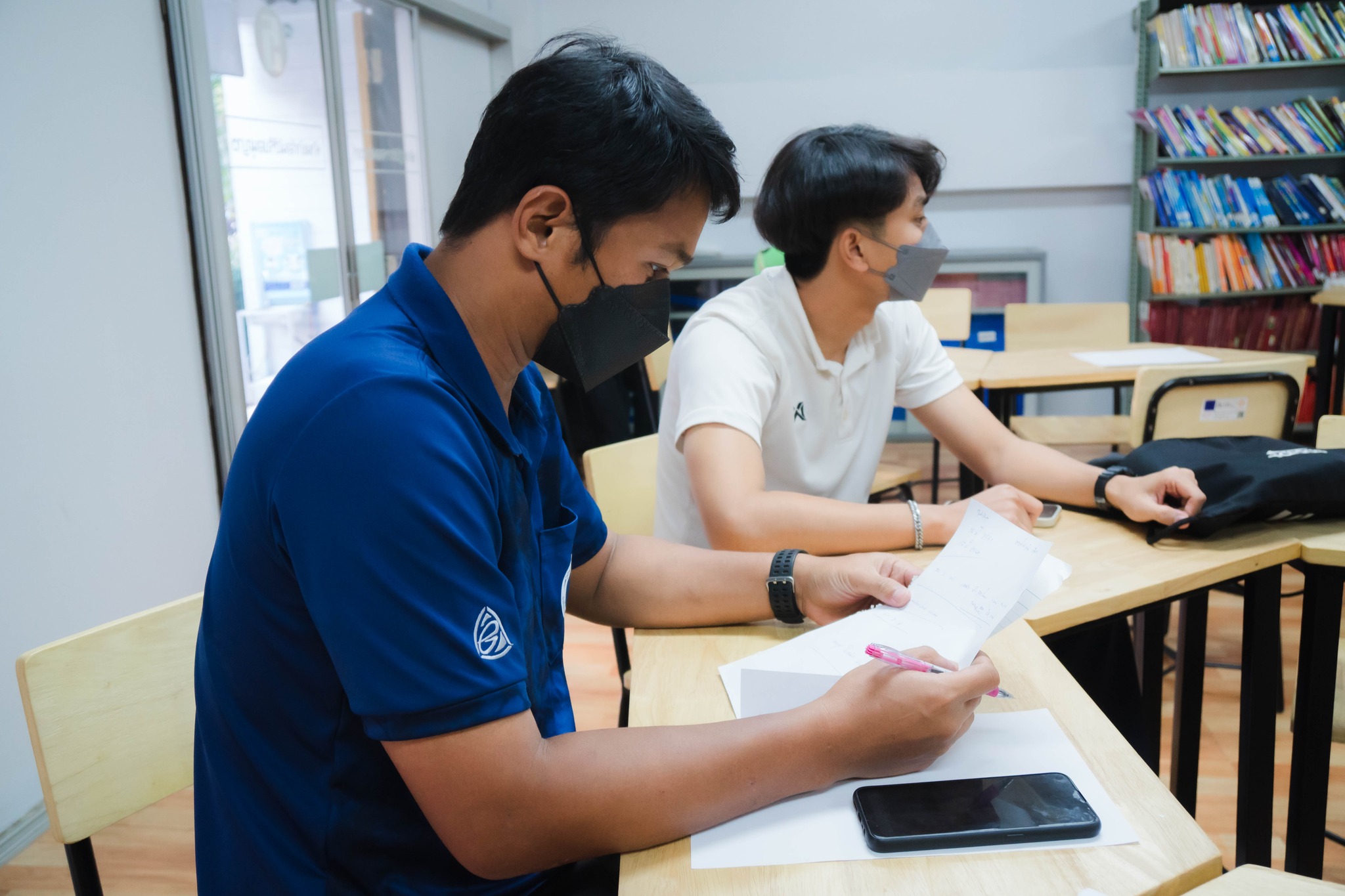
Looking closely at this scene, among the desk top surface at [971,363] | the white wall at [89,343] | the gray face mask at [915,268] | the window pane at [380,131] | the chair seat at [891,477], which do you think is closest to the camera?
the gray face mask at [915,268]

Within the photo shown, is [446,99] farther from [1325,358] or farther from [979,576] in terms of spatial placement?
[979,576]

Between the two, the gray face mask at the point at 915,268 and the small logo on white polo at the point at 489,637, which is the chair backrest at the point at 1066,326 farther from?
the small logo on white polo at the point at 489,637

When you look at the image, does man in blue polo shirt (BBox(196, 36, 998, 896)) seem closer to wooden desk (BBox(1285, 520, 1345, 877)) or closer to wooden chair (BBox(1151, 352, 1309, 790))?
wooden desk (BBox(1285, 520, 1345, 877))

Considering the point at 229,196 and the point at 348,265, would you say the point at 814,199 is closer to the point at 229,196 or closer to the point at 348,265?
the point at 229,196

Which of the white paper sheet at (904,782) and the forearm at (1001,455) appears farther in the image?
the forearm at (1001,455)

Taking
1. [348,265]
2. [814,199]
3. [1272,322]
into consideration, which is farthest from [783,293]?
[1272,322]

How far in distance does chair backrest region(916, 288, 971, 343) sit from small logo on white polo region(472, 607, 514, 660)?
3435 millimetres

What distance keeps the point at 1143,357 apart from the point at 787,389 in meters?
1.86

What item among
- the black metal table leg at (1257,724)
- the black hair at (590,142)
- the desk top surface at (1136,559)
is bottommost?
the black metal table leg at (1257,724)

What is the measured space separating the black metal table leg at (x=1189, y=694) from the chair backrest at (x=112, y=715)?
1.41 m

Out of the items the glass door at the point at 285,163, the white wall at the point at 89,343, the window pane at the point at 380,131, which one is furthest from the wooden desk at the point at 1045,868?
the window pane at the point at 380,131

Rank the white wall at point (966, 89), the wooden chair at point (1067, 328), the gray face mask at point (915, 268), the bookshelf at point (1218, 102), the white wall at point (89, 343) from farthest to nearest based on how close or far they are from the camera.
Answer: the white wall at point (966, 89), the bookshelf at point (1218, 102), the wooden chair at point (1067, 328), the white wall at point (89, 343), the gray face mask at point (915, 268)

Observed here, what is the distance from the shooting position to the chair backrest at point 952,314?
3.88 meters

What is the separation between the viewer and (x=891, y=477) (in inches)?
104
